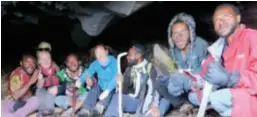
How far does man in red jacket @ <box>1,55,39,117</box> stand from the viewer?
285cm

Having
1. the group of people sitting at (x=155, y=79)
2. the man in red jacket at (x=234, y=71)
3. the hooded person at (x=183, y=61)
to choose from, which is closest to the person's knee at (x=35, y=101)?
the group of people sitting at (x=155, y=79)

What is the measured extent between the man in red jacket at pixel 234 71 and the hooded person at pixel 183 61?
11cm

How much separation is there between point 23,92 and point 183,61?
0.76m

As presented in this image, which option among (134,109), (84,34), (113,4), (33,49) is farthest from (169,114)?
(33,49)

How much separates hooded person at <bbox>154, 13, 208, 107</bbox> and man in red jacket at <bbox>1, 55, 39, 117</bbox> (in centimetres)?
61

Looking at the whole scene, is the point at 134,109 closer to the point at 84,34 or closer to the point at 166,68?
the point at 166,68

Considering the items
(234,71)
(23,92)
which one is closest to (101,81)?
(23,92)

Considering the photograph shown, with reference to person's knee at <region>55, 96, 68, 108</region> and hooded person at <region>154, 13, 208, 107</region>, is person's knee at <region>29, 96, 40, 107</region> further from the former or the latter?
hooded person at <region>154, 13, 208, 107</region>

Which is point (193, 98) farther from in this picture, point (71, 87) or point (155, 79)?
point (71, 87)

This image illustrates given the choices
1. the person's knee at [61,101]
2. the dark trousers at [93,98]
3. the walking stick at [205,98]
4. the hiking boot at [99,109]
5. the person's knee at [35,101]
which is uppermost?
the person's knee at [35,101]

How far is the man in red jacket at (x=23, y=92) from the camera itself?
285cm

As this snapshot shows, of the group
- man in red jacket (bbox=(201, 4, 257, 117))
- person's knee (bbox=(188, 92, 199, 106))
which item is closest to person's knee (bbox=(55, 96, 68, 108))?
person's knee (bbox=(188, 92, 199, 106))

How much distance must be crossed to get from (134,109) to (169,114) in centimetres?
15

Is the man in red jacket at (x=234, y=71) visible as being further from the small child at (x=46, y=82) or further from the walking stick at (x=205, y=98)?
the small child at (x=46, y=82)
